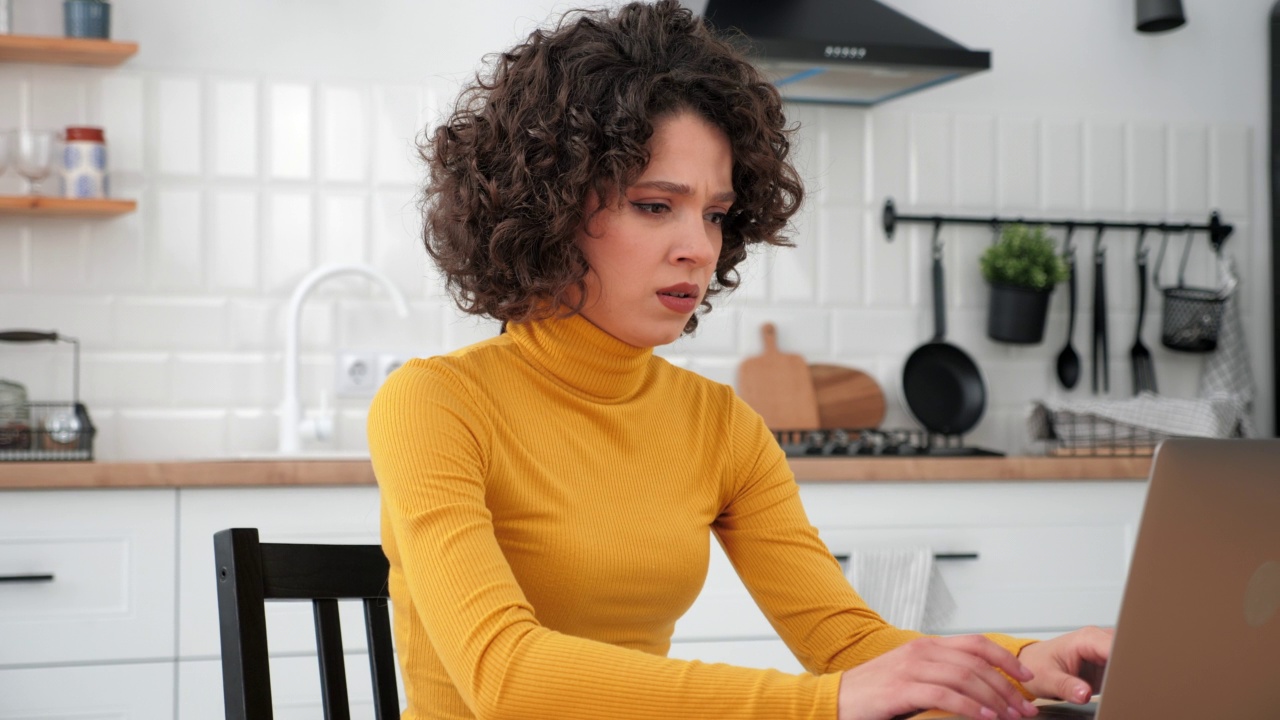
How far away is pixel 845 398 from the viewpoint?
2988 mm

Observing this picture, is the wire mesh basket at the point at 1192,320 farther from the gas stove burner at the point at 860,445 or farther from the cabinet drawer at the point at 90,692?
the cabinet drawer at the point at 90,692

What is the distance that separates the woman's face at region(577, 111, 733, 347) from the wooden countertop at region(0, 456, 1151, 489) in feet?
3.37

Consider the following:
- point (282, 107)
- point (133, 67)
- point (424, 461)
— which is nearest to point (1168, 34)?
point (282, 107)

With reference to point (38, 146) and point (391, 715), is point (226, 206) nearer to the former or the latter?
point (38, 146)

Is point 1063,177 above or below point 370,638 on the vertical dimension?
above

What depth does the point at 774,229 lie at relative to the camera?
142 centimetres

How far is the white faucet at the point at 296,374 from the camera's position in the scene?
2639 mm

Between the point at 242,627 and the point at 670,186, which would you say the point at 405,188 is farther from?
the point at 242,627

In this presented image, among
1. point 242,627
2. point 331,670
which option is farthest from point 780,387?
point 242,627

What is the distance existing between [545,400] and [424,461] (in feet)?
0.73

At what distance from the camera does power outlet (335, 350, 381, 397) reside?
2.75m

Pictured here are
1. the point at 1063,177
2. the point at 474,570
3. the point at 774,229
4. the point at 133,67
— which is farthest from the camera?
the point at 1063,177

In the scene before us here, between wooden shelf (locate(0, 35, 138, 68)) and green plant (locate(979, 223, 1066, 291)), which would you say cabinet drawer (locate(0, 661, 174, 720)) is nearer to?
wooden shelf (locate(0, 35, 138, 68))

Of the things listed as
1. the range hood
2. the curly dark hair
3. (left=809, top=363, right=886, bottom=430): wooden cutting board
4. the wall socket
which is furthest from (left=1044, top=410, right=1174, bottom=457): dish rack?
the curly dark hair
